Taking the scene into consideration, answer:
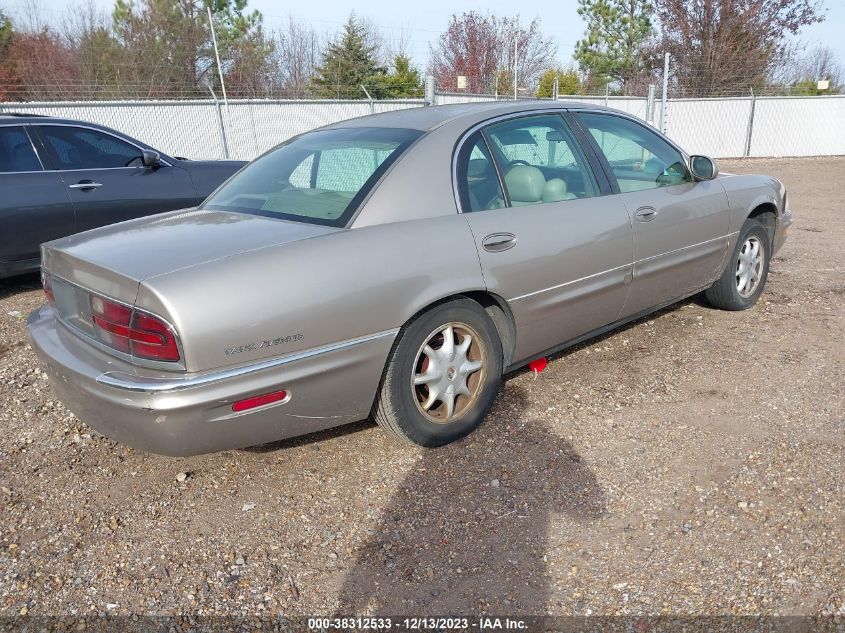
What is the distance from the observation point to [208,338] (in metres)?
2.45

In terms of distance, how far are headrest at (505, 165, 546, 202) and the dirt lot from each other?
1093 millimetres

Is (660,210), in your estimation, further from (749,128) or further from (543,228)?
(749,128)

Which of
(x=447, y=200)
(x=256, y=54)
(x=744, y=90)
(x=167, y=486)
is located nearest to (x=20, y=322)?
(x=167, y=486)

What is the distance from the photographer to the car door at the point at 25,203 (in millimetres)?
5660

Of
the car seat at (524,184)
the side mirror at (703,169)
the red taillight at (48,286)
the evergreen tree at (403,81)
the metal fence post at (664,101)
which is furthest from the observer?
the evergreen tree at (403,81)

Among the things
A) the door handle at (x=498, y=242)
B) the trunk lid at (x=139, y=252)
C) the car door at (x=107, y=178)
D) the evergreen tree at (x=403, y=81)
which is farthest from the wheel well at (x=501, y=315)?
the evergreen tree at (x=403, y=81)

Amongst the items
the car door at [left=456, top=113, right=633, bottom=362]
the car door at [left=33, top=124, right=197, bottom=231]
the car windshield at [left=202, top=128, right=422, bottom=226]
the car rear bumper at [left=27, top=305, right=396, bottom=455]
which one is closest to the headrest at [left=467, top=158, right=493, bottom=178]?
the car door at [left=456, top=113, right=633, bottom=362]

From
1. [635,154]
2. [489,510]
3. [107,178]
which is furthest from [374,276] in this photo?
[107,178]

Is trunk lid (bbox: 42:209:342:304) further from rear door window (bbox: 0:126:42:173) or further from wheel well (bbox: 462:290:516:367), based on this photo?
rear door window (bbox: 0:126:42:173)

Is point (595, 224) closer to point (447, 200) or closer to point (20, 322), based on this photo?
point (447, 200)

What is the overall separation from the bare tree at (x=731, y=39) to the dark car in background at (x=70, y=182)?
82.3ft

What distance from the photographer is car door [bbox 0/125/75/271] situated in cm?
566

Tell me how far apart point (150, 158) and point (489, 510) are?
5.05m

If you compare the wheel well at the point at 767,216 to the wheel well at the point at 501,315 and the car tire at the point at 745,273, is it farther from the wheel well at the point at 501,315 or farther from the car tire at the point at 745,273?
the wheel well at the point at 501,315
